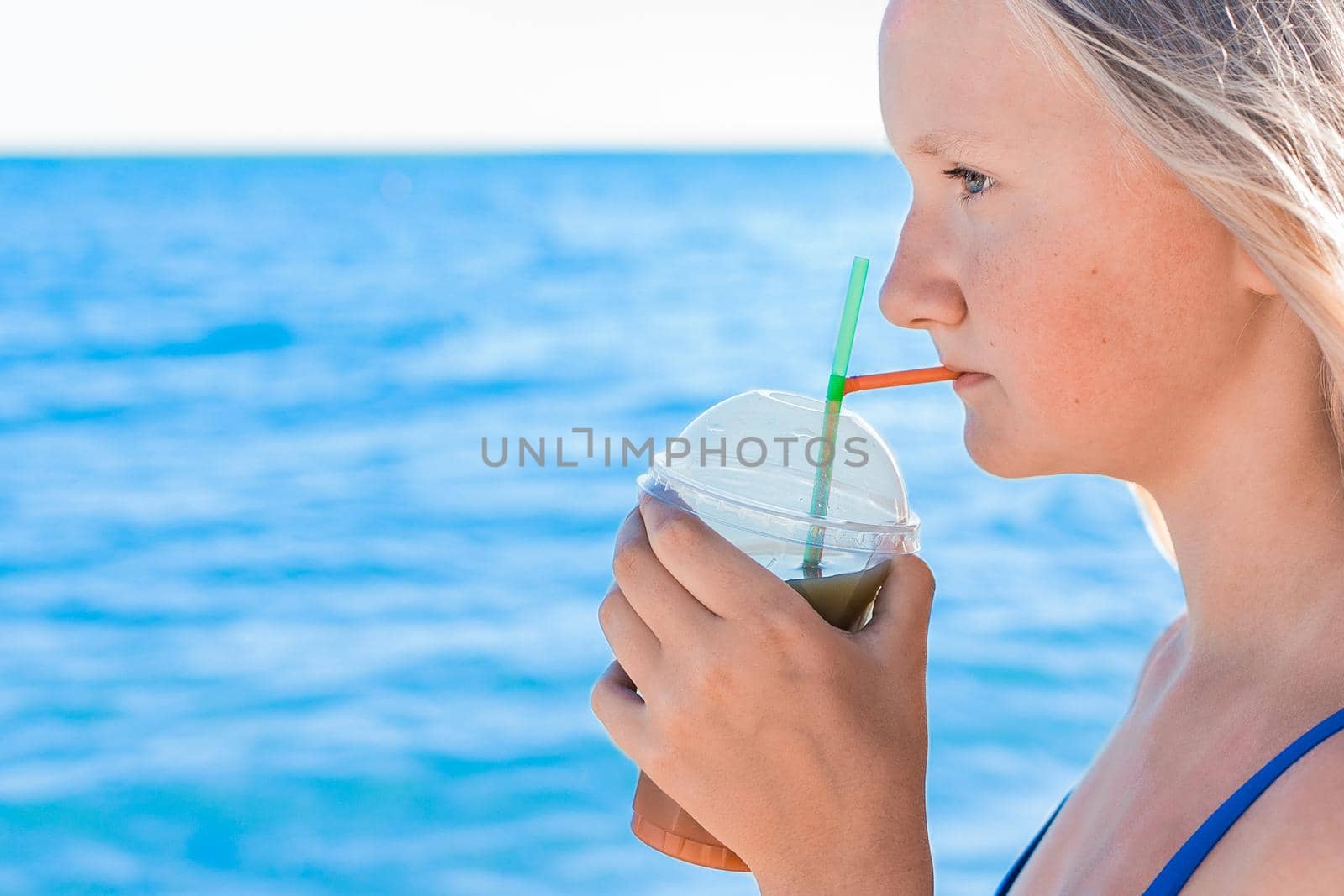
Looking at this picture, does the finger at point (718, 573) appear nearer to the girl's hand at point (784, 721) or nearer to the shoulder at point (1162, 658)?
the girl's hand at point (784, 721)

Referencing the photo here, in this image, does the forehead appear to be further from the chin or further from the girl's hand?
the girl's hand

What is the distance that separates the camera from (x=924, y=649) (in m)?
1.02

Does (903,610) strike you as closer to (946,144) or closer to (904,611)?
(904,611)

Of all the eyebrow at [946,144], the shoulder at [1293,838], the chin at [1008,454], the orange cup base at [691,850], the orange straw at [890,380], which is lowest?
the shoulder at [1293,838]

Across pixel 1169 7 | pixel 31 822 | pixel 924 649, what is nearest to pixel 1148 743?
pixel 924 649

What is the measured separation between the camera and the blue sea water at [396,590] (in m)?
4.59

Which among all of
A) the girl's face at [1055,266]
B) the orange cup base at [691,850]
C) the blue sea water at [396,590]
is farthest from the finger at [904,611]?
the blue sea water at [396,590]

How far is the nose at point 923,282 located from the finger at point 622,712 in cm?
36

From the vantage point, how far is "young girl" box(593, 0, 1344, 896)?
35.3 inches

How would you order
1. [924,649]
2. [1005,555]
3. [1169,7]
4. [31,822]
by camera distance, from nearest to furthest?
[1169,7], [924,649], [31,822], [1005,555]

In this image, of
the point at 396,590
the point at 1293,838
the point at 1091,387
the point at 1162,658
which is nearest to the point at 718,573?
the point at 1091,387

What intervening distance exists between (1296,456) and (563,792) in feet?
13.8

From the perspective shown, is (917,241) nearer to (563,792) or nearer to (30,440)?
(563,792)

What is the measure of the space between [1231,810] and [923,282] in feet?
1.41
